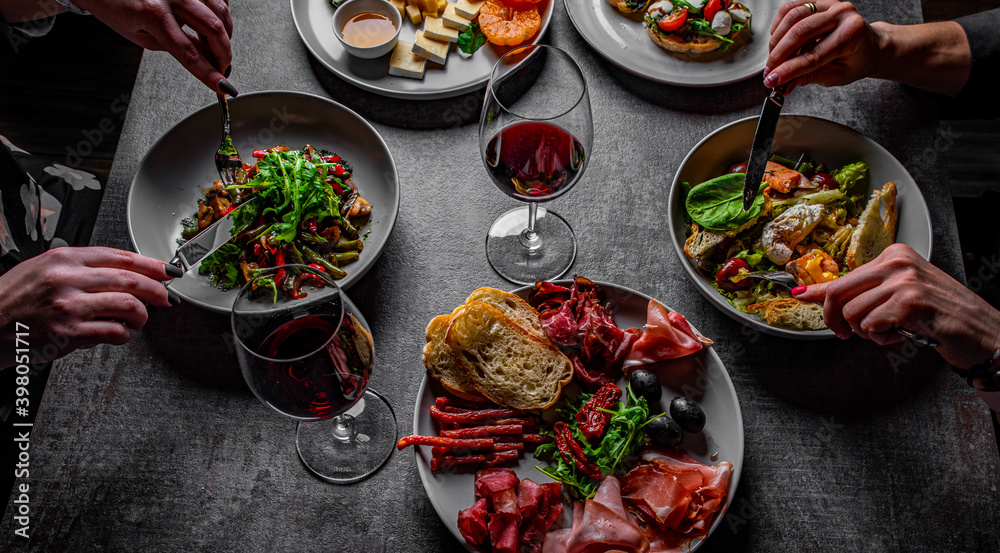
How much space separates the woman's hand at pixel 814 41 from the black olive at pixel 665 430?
0.94 metres

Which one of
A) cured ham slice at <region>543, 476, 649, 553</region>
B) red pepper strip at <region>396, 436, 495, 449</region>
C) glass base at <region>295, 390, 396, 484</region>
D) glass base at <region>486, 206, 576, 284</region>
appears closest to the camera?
cured ham slice at <region>543, 476, 649, 553</region>

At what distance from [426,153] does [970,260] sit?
1731 millimetres

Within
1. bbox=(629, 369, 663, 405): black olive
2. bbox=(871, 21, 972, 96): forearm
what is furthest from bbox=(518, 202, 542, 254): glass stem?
bbox=(871, 21, 972, 96): forearm

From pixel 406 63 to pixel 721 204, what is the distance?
101 cm

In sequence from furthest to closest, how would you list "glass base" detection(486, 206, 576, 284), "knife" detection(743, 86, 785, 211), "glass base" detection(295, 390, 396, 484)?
"glass base" detection(486, 206, 576, 284) → "knife" detection(743, 86, 785, 211) → "glass base" detection(295, 390, 396, 484)

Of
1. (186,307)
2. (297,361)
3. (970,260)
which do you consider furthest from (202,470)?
(970,260)

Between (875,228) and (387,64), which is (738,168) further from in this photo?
(387,64)

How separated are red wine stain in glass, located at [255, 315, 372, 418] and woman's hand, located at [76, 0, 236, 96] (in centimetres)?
76

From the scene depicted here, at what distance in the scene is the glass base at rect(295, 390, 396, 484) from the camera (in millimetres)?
1474

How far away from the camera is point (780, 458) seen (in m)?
1.47

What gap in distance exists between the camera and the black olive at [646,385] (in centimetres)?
141

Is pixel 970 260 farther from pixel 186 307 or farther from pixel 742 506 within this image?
pixel 186 307

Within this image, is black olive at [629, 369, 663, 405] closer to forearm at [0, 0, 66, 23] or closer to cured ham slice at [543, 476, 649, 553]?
→ cured ham slice at [543, 476, 649, 553]

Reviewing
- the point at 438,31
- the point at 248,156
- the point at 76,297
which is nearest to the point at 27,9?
the point at 248,156
